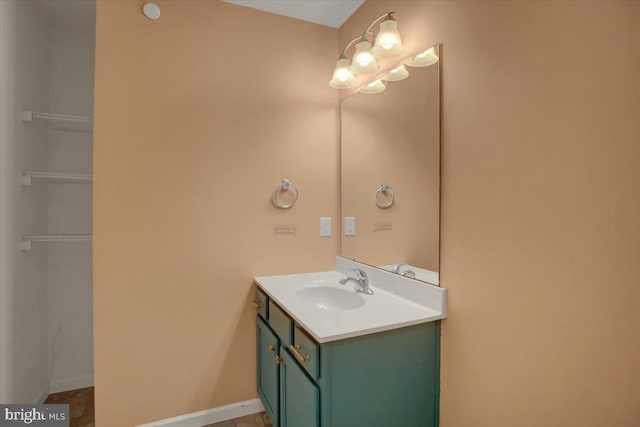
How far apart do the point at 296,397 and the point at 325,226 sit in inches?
42.2

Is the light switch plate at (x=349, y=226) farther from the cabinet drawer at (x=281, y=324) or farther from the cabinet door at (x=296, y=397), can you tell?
the cabinet door at (x=296, y=397)

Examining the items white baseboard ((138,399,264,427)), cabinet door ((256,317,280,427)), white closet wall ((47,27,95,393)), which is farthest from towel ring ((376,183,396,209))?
white closet wall ((47,27,95,393))

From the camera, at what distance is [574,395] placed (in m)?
0.93

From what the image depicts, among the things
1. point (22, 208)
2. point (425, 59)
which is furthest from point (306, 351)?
point (22, 208)

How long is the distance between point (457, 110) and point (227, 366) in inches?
73.7

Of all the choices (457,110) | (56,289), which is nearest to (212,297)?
(56,289)

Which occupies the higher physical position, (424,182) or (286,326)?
(424,182)

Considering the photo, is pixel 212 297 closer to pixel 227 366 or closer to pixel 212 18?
pixel 227 366

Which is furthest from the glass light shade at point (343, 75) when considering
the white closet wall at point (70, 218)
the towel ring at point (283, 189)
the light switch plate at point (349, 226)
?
the white closet wall at point (70, 218)

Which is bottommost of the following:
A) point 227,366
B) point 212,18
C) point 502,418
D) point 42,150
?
point 227,366

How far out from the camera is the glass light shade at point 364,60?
169 cm

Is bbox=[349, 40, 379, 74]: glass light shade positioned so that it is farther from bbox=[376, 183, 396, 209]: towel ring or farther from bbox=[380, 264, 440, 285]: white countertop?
bbox=[380, 264, 440, 285]: white countertop

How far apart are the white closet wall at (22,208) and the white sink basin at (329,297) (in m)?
1.54

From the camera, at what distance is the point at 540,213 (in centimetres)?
102
